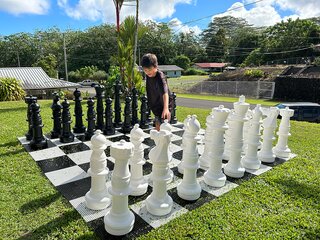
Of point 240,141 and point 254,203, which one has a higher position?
point 240,141

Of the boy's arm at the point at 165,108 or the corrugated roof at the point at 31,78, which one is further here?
the corrugated roof at the point at 31,78

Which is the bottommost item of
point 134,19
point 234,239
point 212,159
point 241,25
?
point 234,239

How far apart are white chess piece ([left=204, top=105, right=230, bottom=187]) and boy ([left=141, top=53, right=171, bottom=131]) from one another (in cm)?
66

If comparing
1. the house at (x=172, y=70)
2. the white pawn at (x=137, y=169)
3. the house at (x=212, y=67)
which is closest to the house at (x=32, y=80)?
the white pawn at (x=137, y=169)

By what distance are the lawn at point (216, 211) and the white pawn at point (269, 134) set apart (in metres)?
0.21

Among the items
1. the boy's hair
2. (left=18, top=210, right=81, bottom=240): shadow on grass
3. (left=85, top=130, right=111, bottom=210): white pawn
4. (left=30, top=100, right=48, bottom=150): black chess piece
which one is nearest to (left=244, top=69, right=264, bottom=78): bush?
the boy's hair

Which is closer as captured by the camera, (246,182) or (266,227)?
(266,227)

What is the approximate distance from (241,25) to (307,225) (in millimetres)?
79346

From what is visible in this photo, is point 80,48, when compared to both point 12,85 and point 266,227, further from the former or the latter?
point 266,227

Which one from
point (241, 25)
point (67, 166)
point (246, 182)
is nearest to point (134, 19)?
point (67, 166)

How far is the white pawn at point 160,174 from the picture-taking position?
6.36 feet

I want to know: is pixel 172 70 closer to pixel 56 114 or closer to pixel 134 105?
pixel 134 105

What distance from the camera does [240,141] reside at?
8.59 feet

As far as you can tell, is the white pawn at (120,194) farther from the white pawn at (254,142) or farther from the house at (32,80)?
the house at (32,80)
